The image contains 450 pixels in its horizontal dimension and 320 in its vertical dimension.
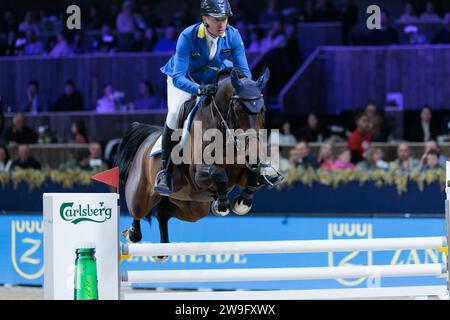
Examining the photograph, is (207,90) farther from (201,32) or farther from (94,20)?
(94,20)

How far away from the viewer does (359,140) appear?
450 inches

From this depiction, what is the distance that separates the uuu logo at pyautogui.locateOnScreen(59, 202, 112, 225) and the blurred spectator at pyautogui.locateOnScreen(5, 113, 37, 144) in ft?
24.3

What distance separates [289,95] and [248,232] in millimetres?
3692

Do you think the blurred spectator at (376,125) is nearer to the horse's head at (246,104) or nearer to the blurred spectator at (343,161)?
the blurred spectator at (343,161)

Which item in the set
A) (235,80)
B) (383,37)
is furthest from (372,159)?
(235,80)

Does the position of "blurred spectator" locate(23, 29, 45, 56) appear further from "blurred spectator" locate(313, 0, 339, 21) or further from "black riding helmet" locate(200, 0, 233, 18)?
"black riding helmet" locate(200, 0, 233, 18)

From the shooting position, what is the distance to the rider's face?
675cm

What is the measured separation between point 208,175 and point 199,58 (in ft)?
3.08

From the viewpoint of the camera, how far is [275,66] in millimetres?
13367

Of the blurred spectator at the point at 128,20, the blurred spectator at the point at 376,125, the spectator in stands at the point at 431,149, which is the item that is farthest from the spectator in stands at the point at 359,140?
the blurred spectator at the point at 128,20

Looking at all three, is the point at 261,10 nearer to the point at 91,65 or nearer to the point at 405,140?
the point at 91,65

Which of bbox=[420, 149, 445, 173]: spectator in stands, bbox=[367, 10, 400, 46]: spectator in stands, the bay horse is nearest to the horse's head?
the bay horse

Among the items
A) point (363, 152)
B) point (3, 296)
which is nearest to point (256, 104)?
point (3, 296)

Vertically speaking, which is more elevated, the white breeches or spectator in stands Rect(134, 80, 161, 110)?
→ the white breeches
